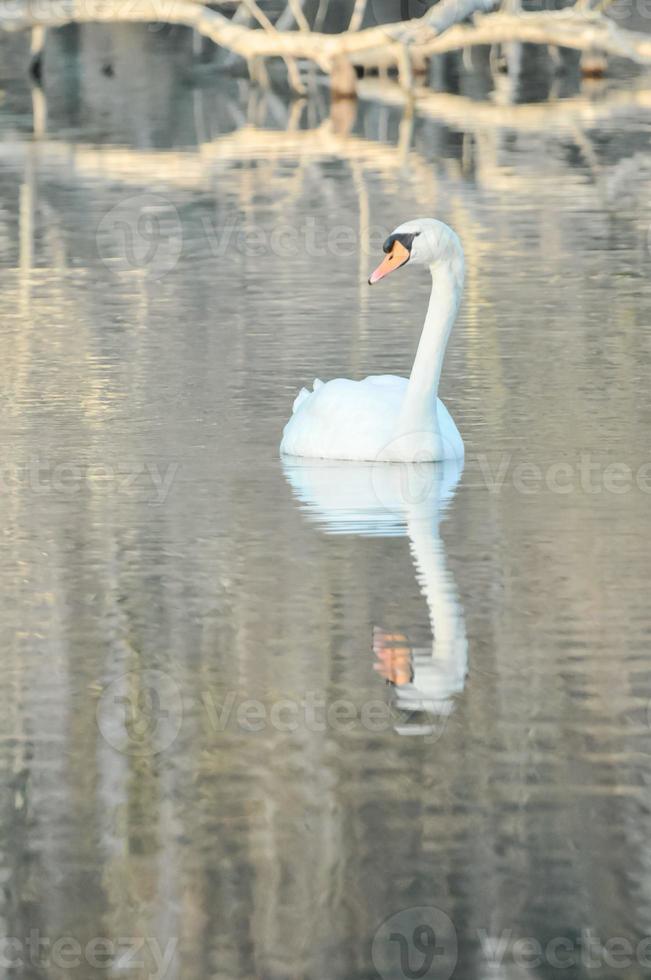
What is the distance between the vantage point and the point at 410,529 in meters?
10.4

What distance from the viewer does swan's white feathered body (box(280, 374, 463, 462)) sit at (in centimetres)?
1166

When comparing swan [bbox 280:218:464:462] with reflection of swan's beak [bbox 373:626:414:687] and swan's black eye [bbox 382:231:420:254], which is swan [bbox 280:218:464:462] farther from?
reflection of swan's beak [bbox 373:626:414:687]

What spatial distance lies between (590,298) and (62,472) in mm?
6373

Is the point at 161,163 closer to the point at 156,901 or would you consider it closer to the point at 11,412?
the point at 11,412

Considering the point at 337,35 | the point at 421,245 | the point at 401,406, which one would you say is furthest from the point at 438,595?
the point at 337,35

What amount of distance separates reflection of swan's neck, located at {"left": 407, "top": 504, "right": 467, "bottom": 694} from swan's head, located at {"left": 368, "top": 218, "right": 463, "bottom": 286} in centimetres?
167

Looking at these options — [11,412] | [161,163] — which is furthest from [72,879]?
[161,163]

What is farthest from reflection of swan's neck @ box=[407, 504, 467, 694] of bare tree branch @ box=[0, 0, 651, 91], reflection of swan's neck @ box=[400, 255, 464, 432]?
bare tree branch @ box=[0, 0, 651, 91]

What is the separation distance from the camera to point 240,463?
11.9 meters

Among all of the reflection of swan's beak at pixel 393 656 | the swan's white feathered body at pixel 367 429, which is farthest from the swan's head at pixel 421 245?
the reflection of swan's beak at pixel 393 656

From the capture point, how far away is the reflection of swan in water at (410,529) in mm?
7918

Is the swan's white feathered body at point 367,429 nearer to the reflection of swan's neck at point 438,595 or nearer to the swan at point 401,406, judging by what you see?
the swan at point 401,406

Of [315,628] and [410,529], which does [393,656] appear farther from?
[410,529]

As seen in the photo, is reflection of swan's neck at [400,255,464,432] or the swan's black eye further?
the swan's black eye
